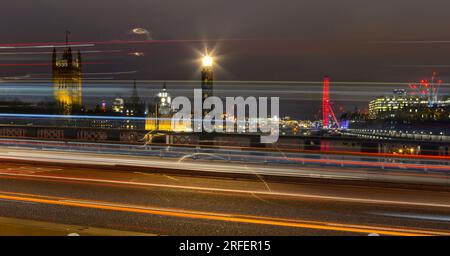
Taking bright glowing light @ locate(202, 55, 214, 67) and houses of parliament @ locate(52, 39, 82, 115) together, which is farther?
houses of parliament @ locate(52, 39, 82, 115)

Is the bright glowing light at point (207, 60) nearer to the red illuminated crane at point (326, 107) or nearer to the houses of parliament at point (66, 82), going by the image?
the red illuminated crane at point (326, 107)

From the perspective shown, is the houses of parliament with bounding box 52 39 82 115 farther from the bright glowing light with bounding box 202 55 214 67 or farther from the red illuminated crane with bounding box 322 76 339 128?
the red illuminated crane with bounding box 322 76 339 128

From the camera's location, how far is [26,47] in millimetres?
20906

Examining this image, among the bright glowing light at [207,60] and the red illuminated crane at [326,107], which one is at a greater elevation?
the bright glowing light at [207,60]

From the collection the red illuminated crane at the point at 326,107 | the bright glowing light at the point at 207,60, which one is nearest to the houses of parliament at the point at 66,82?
the bright glowing light at the point at 207,60

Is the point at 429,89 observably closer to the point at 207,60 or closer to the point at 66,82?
the point at 207,60

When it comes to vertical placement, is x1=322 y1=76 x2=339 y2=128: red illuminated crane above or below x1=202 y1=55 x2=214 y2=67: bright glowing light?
below

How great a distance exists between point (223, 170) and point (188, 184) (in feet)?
8.07

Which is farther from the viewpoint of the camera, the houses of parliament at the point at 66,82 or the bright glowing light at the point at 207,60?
the houses of parliament at the point at 66,82

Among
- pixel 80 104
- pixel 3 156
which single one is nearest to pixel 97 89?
pixel 80 104

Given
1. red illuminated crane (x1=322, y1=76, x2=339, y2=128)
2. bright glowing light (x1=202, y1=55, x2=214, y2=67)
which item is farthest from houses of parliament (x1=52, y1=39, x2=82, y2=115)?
red illuminated crane (x1=322, y1=76, x2=339, y2=128)

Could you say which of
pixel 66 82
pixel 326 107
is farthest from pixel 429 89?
pixel 66 82

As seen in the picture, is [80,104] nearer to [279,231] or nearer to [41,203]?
[41,203]
